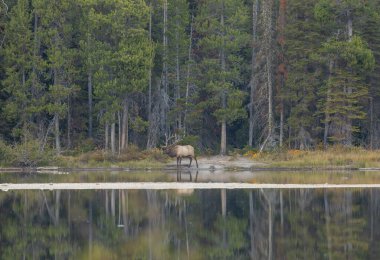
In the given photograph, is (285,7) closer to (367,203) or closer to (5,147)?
(5,147)

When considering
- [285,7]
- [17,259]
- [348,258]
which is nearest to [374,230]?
[348,258]

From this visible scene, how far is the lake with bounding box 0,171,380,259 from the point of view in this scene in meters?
20.1

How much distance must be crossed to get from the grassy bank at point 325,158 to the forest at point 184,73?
211 centimetres

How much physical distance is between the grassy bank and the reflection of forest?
18.4 metres

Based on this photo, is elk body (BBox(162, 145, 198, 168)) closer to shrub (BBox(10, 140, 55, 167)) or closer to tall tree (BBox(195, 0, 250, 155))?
shrub (BBox(10, 140, 55, 167))

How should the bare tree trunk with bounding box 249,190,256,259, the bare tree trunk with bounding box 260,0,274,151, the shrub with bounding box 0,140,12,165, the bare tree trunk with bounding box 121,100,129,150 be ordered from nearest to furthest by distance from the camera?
the bare tree trunk with bounding box 249,190,256,259 < the shrub with bounding box 0,140,12,165 < the bare tree trunk with bounding box 121,100,129,150 < the bare tree trunk with bounding box 260,0,274,151

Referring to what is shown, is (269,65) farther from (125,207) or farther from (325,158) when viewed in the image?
(125,207)

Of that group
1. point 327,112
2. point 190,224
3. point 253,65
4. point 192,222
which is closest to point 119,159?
point 253,65

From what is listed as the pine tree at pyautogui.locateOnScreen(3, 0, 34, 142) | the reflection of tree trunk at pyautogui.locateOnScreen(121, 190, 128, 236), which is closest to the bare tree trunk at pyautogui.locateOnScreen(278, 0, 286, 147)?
the pine tree at pyautogui.locateOnScreen(3, 0, 34, 142)

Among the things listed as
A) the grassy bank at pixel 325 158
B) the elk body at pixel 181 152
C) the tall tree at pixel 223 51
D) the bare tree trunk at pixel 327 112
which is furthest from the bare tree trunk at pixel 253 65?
the elk body at pixel 181 152

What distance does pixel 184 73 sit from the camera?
64.7 meters

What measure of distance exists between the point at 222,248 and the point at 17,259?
4778 millimetres

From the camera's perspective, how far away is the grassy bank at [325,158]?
Result: 53375 mm

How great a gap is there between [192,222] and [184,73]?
39678 mm
